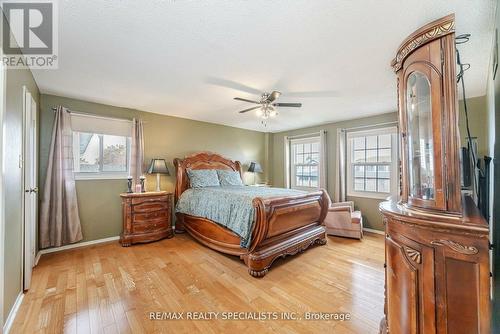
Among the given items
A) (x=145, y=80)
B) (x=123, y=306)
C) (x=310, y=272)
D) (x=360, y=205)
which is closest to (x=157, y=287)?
(x=123, y=306)

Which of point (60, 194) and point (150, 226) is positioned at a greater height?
point (60, 194)

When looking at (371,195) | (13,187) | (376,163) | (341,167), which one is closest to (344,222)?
(371,195)

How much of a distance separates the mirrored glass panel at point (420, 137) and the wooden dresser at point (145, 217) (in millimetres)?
3586

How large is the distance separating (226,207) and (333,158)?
3139 millimetres

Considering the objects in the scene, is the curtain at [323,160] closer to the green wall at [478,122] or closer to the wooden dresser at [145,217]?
the green wall at [478,122]

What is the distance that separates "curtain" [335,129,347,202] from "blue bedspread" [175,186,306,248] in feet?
6.76

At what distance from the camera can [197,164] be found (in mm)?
4473

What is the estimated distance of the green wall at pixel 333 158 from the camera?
13.8ft

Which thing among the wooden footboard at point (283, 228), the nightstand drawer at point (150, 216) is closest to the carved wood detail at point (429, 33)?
the wooden footboard at point (283, 228)

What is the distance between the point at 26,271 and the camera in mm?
2131

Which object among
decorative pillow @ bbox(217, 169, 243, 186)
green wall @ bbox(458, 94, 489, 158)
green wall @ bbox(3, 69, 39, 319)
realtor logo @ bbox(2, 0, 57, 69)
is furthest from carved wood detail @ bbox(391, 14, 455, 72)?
decorative pillow @ bbox(217, 169, 243, 186)

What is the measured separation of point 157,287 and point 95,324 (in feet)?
1.95

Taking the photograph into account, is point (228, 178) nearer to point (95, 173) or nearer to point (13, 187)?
point (95, 173)

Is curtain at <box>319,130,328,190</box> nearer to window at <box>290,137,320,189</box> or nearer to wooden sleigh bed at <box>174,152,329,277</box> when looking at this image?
window at <box>290,137,320,189</box>
